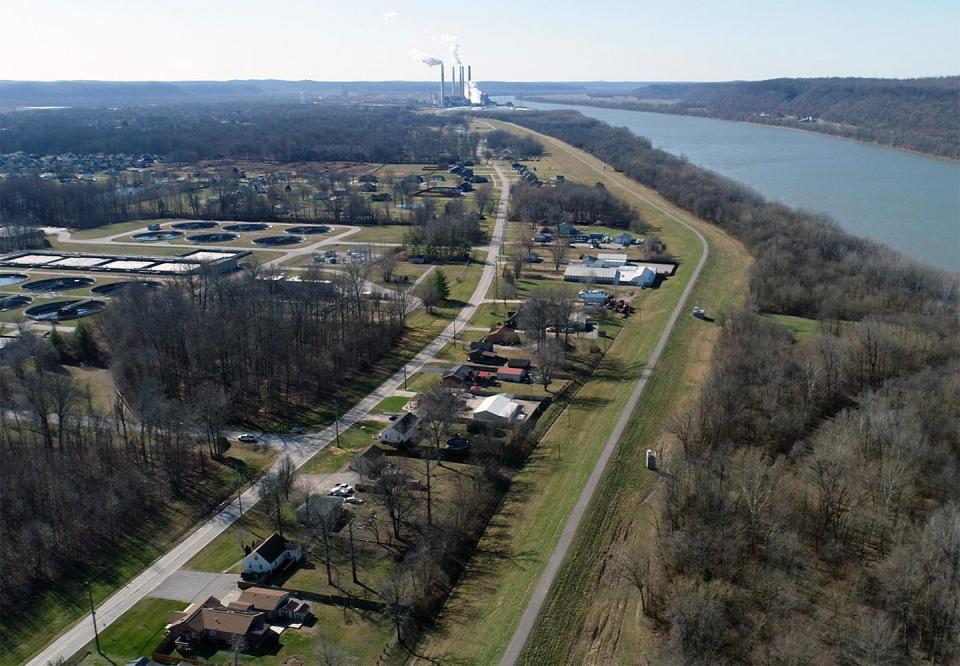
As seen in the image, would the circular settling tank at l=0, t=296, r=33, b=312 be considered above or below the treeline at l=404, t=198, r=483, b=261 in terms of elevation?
below

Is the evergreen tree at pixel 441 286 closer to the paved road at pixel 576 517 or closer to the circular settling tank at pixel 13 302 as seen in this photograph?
the paved road at pixel 576 517

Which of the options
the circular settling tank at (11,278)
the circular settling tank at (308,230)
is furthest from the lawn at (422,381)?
the circular settling tank at (308,230)

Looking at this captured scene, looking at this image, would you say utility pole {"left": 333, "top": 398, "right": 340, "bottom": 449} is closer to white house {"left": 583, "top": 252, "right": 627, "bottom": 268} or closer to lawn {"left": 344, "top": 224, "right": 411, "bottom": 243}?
white house {"left": 583, "top": 252, "right": 627, "bottom": 268}

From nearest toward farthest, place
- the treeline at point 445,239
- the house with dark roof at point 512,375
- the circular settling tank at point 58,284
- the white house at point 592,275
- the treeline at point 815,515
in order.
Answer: the treeline at point 815,515, the house with dark roof at point 512,375, the circular settling tank at point 58,284, the white house at point 592,275, the treeline at point 445,239

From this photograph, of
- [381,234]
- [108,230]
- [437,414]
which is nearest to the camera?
[437,414]

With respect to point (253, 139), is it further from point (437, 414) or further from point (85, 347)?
point (437, 414)

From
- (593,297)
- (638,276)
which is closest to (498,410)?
(593,297)

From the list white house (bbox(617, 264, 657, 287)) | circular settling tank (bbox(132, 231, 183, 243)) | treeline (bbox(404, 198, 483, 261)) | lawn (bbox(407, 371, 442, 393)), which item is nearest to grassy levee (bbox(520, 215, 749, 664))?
lawn (bbox(407, 371, 442, 393))
